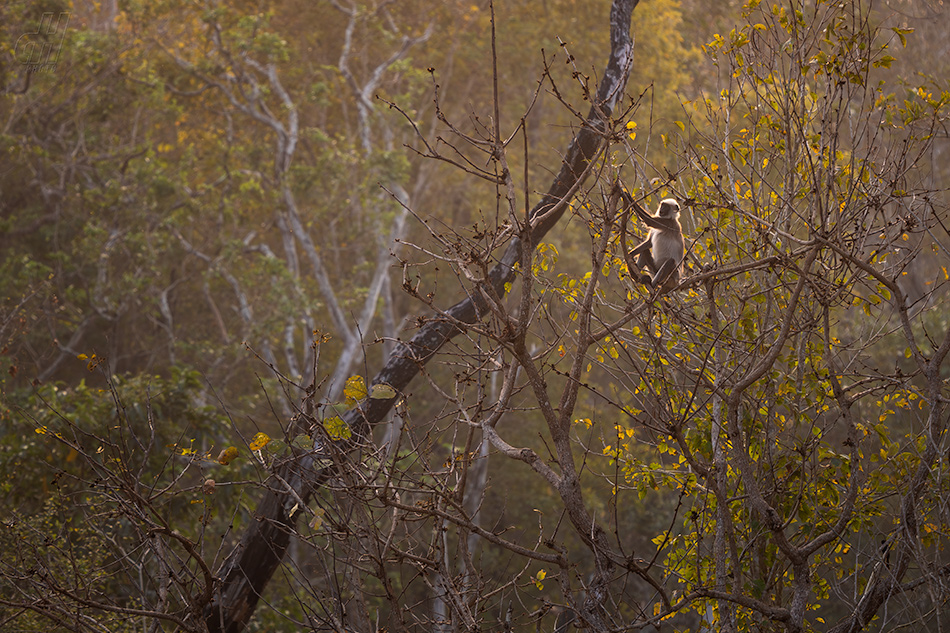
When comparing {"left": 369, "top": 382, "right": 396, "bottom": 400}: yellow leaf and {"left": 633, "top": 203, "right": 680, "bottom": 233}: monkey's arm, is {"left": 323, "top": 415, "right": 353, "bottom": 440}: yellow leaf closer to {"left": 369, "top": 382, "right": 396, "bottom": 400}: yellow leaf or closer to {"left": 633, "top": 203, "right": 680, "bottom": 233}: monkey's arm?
{"left": 369, "top": 382, "right": 396, "bottom": 400}: yellow leaf

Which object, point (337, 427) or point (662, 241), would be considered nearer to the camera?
point (337, 427)

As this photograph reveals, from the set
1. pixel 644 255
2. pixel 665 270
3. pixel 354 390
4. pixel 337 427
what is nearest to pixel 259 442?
pixel 337 427

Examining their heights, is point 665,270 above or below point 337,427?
above

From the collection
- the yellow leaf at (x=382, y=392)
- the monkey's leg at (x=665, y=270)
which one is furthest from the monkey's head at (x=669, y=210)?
the yellow leaf at (x=382, y=392)

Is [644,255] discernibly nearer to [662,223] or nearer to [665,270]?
[662,223]

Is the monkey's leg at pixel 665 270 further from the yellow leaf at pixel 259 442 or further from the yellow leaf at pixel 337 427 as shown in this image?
the yellow leaf at pixel 259 442

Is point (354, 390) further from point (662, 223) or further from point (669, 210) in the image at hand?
point (669, 210)

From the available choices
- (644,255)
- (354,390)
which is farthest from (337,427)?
(644,255)

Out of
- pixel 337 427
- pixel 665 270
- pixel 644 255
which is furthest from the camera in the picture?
pixel 644 255

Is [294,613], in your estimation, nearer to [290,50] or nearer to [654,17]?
[290,50]

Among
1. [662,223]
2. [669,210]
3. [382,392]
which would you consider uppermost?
[669,210]

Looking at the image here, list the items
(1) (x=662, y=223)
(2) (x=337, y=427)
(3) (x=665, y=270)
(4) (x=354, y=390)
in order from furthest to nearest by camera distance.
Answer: (1) (x=662, y=223)
(3) (x=665, y=270)
(2) (x=337, y=427)
(4) (x=354, y=390)

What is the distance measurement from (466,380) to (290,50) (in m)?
13.2

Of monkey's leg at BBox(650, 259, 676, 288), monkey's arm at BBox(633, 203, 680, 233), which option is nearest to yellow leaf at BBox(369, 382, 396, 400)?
monkey's leg at BBox(650, 259, 676, 288)
